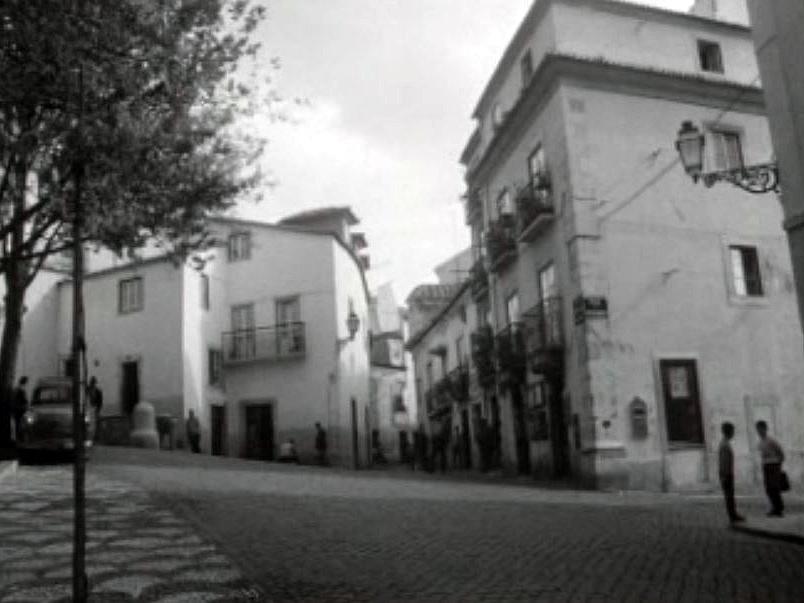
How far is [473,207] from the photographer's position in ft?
98.4

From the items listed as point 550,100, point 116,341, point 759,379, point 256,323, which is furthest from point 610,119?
point 116,341

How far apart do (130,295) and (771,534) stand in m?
26.8

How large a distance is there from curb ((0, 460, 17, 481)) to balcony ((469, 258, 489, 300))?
1552cm

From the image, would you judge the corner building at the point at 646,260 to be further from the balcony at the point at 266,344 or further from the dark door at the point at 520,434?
the balcony at the point at 266,344

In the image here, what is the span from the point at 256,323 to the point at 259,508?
74.8 feet

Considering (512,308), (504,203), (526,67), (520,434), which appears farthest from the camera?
(504,203)

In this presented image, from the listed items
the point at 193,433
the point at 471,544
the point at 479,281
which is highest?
the point at 479,281

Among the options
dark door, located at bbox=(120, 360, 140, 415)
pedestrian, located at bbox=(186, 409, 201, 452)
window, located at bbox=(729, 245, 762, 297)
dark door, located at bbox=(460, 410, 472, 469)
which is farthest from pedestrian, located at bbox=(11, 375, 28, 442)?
window, located at bbox=(729, 245, 762, 297)

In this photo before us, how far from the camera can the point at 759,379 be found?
2095 centimetres

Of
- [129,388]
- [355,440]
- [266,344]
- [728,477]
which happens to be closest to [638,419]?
[728,477]

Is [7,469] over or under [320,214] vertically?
under

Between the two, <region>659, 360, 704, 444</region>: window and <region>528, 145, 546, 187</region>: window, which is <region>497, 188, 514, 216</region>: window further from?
<region>659, 360, 704, 444</region>: window

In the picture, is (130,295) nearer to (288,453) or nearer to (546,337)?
(288,453)

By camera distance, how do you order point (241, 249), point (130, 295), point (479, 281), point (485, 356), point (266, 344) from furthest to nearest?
1. point (241, 249)
2. point (266, 344)
3. point (130, 295)
4. point (479, 281)
5. point (485, 356)
